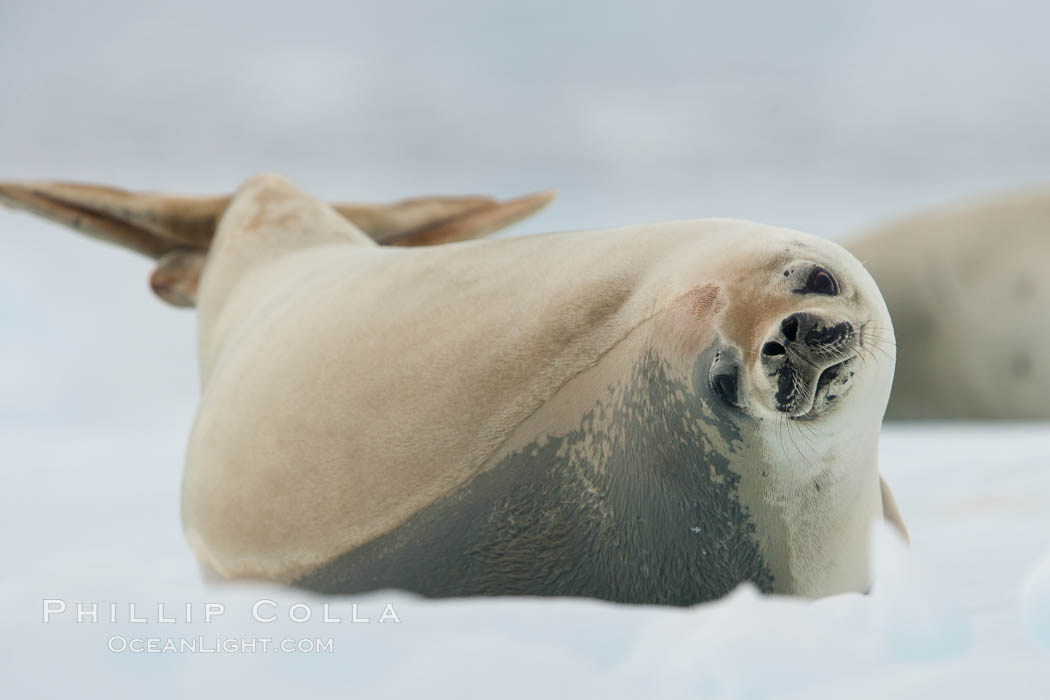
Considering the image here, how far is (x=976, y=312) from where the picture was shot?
3.16m

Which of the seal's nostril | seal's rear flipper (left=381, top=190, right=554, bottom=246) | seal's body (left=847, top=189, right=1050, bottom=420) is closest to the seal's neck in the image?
the seal's nostril

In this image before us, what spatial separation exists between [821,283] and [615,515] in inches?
10.7

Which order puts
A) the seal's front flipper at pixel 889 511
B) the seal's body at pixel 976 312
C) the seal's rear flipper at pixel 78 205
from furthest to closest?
1. the seal's body at pixel 976 312
2. the seal's rear flipper at pixel 78 205
3. the seal's front flipper at pixel 889 511

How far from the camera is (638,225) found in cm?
119

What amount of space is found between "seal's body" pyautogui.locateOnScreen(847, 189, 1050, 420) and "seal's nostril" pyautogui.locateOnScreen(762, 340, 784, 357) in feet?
Answer: 7.82

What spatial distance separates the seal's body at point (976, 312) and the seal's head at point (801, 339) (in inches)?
90.4

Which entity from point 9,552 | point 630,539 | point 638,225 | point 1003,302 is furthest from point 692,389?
point 1003,302

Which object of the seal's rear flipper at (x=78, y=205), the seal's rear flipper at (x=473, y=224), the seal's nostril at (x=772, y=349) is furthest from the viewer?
the seal's rear flipper at (x=473, y=224)

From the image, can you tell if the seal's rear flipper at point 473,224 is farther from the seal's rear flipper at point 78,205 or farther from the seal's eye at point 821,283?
the seal's eye at point 821,283

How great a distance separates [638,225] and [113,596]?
2.14ft

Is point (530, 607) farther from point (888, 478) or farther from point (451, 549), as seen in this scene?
point (888, 478)

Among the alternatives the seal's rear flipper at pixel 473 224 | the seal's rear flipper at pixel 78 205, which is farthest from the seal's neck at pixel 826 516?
the seal's rear flipper at pixel 78 205

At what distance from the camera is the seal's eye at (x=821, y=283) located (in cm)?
96

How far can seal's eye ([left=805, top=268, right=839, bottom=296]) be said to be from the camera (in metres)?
0.96
